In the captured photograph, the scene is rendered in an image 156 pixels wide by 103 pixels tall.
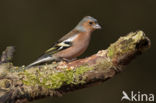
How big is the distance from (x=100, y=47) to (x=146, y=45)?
2139 millimetres

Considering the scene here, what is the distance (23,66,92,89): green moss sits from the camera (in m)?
2.26

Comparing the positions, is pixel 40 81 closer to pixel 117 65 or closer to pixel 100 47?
pixel 117 65

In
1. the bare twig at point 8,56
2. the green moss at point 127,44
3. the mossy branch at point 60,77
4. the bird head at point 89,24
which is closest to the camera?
the green moss at point 127,44

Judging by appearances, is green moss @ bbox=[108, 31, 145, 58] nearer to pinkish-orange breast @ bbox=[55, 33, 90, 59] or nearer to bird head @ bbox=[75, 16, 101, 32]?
pinkish-orange breast @ bbox=[55, 33, 90, 59]

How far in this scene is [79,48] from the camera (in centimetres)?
258

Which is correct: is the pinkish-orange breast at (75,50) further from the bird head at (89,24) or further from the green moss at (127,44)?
the green moss at (127,44)

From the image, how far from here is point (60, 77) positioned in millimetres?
2270

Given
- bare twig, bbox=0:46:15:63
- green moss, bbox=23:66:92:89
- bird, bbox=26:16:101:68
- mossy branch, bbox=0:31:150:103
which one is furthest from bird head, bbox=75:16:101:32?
bare twig, bbox=0:46:15:63

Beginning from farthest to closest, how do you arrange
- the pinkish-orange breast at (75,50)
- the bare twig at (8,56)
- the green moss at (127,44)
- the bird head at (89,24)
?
the bird head at (89,24) < the bare twig at (8,56) < the pinkish-orange breast at (75,50) < the green moss at (127,44)

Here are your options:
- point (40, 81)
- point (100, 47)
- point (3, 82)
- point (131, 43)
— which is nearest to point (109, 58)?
point (131, 43)

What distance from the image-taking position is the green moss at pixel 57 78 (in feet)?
7.40

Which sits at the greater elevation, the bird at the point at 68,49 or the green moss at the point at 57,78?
the bird at the point at 68,49

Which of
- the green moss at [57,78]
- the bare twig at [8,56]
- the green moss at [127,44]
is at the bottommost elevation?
the green moss at [57,78]

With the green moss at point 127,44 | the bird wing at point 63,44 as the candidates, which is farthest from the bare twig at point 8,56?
the green moss at point 127,44
